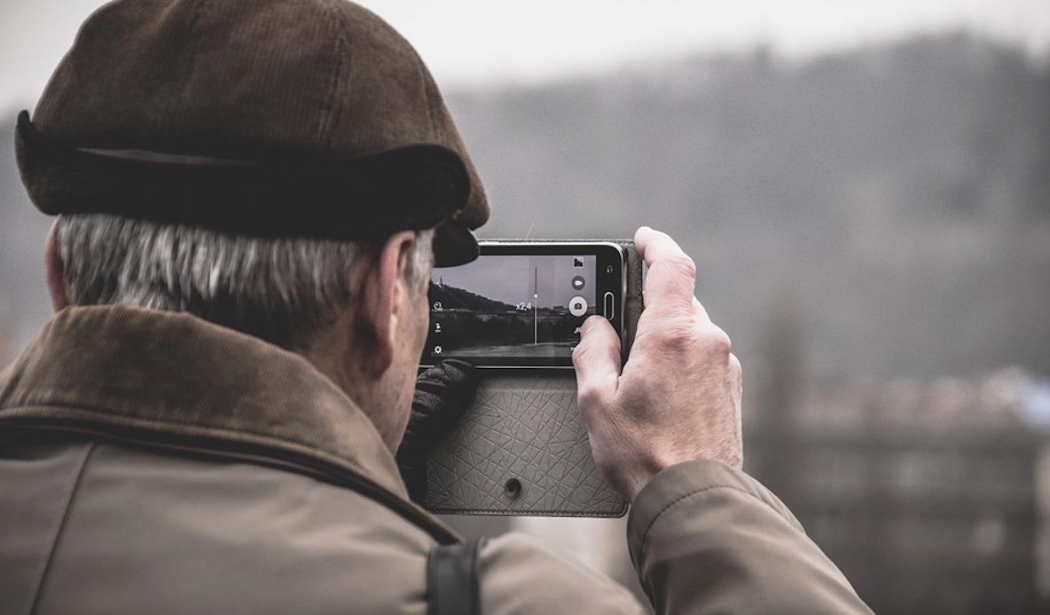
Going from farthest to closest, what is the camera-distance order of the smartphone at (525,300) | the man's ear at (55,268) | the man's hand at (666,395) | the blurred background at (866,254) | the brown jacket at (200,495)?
the blurred background at (866,254) < the smartphone at (525,300) < the man's hand at (666,395) < the man's ear at (55,268) < the brown jacket at (200,495)

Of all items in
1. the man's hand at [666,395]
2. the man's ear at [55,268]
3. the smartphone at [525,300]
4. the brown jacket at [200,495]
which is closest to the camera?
the brown jacket at [200,495]

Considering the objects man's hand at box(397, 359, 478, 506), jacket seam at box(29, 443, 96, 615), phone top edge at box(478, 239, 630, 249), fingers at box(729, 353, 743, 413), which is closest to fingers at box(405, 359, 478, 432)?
man's hand at box(397, 359, 478, 506)

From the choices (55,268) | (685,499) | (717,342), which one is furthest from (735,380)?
(55,268)

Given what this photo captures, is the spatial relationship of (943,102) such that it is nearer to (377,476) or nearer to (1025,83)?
(1025,83)

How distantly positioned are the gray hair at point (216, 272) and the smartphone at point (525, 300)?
0.28 meters

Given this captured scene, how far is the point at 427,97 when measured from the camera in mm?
521

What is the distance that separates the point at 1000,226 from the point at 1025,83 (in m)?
0.42

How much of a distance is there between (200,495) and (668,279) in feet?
1.24

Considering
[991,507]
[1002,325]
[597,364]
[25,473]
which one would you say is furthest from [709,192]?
[25,473]

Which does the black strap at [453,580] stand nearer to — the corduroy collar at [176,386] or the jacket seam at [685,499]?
the corduroy collar at [176,386]

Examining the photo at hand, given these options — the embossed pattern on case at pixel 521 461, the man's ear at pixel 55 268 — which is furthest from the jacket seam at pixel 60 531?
the embossed pattern on case at pixel 521 461

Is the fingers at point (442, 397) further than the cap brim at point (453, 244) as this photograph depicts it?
Yes

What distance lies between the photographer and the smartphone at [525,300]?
0.77 meters

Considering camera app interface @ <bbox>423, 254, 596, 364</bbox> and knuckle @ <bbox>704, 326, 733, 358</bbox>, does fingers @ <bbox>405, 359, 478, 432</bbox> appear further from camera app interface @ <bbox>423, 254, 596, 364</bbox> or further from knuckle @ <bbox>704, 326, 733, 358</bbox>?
knuckle @ <bbox>704, 326, 733, 358</bbox>
